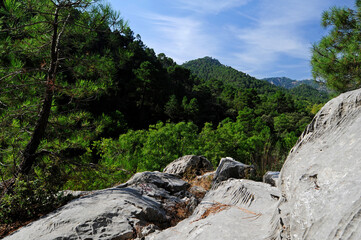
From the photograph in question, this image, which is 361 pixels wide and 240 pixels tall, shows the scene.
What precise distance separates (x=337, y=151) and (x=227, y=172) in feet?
8.24

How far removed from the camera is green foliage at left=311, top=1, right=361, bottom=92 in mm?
5867

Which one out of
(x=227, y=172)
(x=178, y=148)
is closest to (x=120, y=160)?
(x=178, y=148)

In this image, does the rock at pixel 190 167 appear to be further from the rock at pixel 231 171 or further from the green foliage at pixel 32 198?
the green foliage at pixel 32 198

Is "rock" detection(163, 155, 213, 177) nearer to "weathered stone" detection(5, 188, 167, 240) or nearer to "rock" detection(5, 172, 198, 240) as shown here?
"rock" detection(5, 172, 198, 240)

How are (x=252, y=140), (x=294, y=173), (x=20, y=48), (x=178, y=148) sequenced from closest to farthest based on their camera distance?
(x=294, y=173) < (x=20, y=48) < (x=178, y=148) < (x=252, y=140)

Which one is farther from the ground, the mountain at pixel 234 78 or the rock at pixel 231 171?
the mountain at pixel 234 78

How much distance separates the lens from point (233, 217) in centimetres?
163

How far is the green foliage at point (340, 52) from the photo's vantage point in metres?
5.87

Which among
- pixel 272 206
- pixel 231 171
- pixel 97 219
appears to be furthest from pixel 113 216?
pixel 231 171

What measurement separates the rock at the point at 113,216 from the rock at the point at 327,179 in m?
1.43

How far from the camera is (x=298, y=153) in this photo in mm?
1362

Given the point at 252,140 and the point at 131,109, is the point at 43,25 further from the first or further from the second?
the point at 131,109

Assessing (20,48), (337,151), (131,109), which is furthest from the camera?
(131,109)

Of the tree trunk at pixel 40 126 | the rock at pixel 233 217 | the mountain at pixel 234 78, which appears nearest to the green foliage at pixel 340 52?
the rock at pixel 233 217
